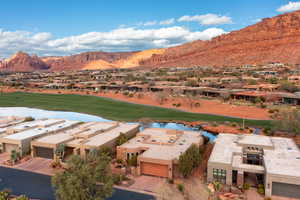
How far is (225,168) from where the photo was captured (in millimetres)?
21094

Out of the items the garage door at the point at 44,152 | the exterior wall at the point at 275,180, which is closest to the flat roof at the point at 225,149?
the exterior wall at the point at 275,180

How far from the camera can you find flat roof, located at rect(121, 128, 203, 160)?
24188mm

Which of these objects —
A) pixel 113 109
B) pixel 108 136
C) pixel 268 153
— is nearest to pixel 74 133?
pixel 108 136

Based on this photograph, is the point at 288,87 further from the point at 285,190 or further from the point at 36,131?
the point at 36,131

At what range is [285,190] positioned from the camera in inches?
755

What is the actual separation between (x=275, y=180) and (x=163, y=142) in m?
11.4

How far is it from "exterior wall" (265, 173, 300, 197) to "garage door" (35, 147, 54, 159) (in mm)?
19947

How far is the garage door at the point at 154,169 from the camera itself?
2280 cm

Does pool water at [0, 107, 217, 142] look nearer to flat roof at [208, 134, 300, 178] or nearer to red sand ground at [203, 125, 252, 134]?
red sand ground at [203, 125, 252, 134]

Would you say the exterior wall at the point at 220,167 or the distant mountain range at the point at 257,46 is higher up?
the distant mountain range at the point at 257,46

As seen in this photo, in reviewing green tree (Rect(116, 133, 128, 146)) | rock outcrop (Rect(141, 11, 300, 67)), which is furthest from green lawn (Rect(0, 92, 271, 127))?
rock outcrop (Rect(141, 11, 300, 67))

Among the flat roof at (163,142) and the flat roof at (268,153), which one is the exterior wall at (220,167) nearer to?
the flat roof at (268,153)

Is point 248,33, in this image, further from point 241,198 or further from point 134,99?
point 241,198

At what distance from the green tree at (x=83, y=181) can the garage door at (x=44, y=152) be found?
10391 mm
